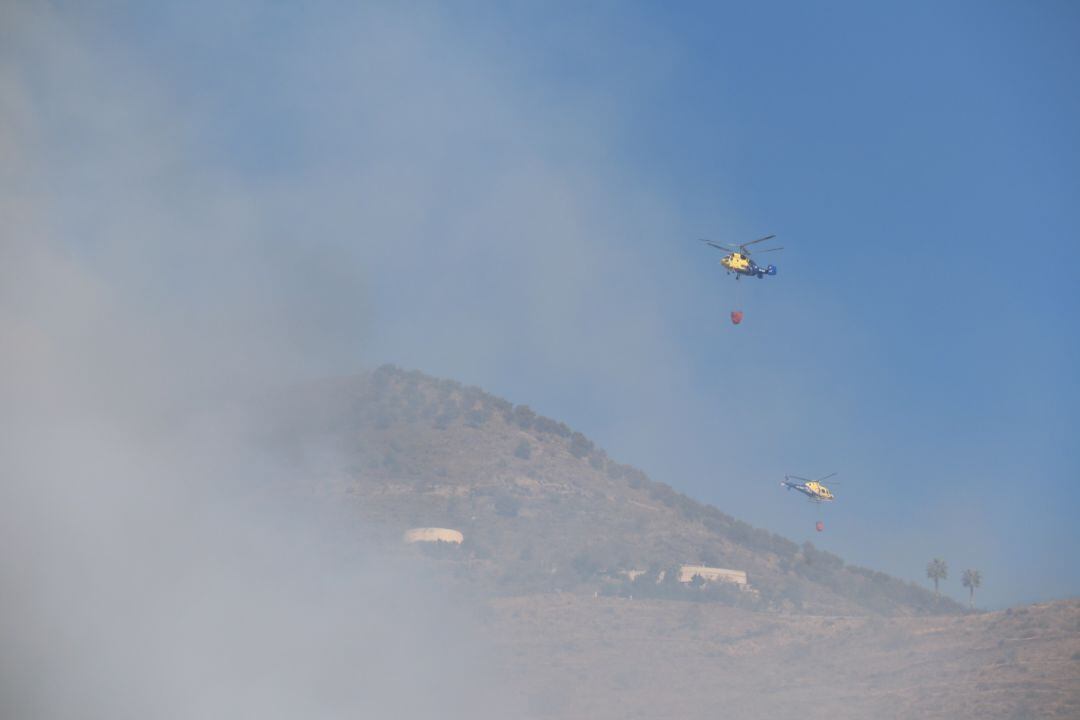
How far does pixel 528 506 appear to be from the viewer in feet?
460

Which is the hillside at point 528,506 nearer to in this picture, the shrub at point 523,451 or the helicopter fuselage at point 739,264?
the shrub at point 523,451

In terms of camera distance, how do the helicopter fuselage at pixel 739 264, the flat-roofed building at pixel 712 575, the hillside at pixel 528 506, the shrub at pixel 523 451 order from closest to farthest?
the helicopter fuselage at pixel 739 264, the hillside at pixel 528 506, the flat-roofed building at pixel 712 575, the shrub at pixel 523 451

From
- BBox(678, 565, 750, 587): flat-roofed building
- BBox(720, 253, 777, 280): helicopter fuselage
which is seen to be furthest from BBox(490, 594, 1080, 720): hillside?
BBox(720, 253, 777, 280): helicopter fuselage

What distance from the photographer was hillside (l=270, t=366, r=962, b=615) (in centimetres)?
12481

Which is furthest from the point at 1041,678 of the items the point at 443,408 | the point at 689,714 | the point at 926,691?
the point at 443,408

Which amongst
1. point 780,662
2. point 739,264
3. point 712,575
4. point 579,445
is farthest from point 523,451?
point 739,264

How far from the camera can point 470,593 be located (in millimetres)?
113250

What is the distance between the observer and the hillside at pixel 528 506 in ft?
409

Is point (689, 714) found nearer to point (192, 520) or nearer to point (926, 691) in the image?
point (926, 691)

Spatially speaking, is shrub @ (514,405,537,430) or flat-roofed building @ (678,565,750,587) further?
shrub @ (514,405,537,430)

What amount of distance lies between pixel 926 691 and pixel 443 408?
295ft

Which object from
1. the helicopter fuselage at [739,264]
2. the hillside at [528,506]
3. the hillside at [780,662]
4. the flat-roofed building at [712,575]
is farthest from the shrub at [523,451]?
the helicopter fuselage at [739,264]

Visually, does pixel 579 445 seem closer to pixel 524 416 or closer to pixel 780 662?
pixel 524 416

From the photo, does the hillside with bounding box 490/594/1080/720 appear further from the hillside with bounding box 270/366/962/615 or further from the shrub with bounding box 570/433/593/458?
the shrub with bounding box 570/433/593/458
